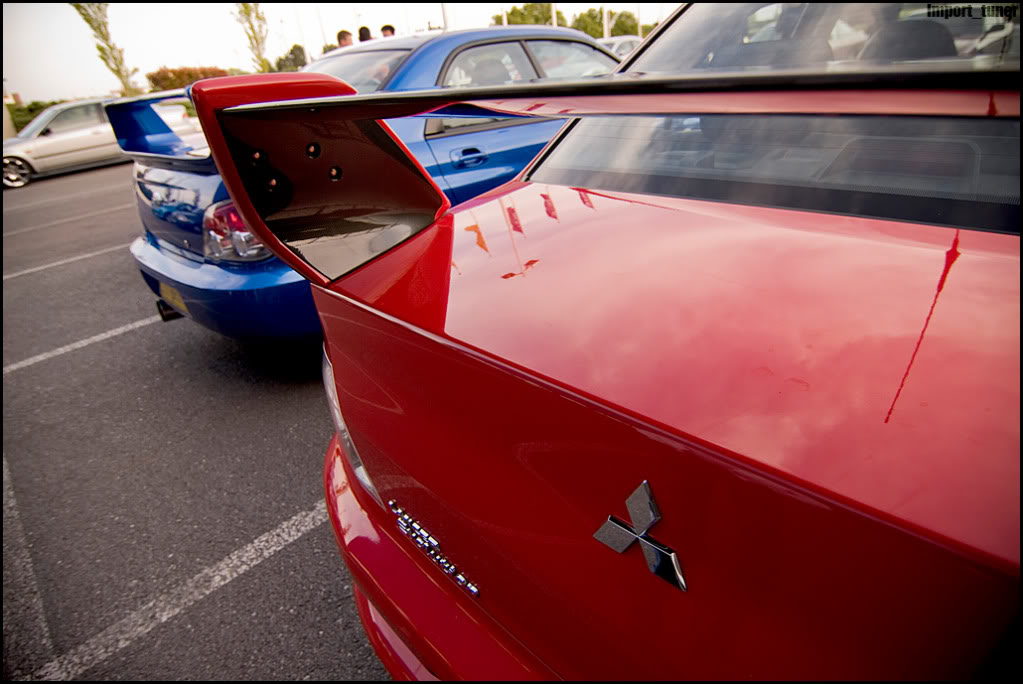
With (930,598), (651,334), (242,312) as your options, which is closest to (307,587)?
(242,312)

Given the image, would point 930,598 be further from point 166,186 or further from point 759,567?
point 166,186

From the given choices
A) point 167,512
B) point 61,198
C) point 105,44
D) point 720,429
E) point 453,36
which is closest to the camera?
point 720,429

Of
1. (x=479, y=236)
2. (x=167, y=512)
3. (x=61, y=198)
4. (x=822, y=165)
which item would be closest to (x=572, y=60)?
(x=822, y=165)

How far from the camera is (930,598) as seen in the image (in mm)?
458

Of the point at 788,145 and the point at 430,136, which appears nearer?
the point at 788,145

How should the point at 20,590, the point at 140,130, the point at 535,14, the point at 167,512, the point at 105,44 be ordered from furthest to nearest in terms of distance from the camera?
the point at 535,14
the point at 105,44
the point at 140,130
the point at 167,512
the point at 20,590

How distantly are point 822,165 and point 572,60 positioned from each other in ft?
11.5

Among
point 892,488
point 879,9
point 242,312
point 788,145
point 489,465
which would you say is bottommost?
point 242,312

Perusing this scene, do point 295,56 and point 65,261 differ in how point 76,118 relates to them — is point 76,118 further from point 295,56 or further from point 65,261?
point 295,56

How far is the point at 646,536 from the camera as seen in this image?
2.04 feet

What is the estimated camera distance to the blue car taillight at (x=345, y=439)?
1.18 metres

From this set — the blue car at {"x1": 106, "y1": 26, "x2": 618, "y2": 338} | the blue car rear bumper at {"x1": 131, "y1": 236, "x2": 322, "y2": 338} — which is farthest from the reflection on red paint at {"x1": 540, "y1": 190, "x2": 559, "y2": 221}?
the blue car rear bumper at {"x1": 131, "y1": 236, "x2": 322, "y2": 338}

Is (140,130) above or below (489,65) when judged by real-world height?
below

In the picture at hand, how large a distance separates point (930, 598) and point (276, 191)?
3.39 feet
